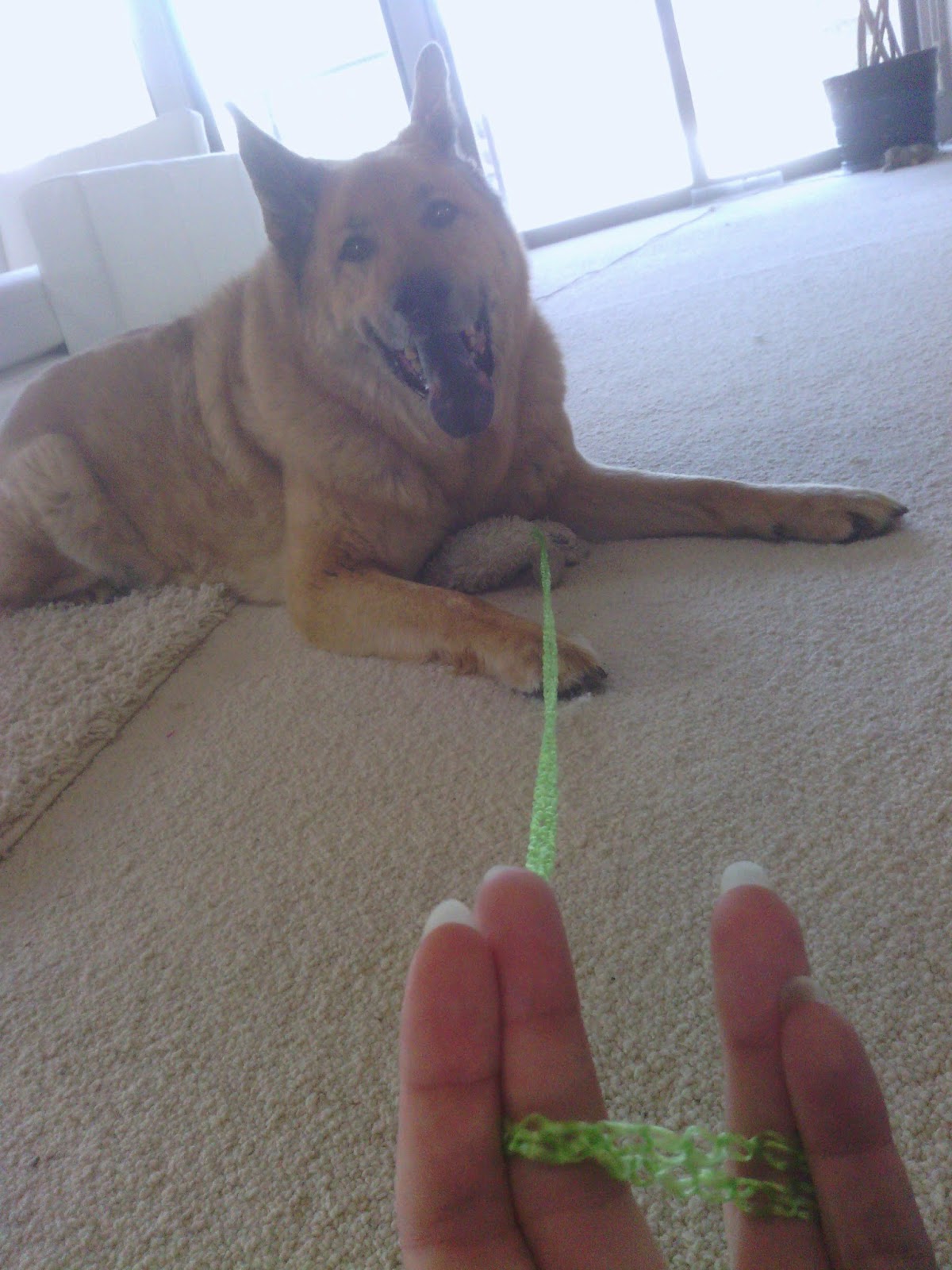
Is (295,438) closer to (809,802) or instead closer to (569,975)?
(809,802)

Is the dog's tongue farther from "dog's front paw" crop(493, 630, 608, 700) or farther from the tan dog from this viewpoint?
"dog's front paw" crop(493, 630, 608, 700)

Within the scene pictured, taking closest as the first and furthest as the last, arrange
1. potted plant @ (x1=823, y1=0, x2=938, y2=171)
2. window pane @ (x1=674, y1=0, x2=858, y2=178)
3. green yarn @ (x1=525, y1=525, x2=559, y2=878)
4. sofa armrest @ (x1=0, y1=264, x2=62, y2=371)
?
1. green yarn @ (x1=525, y1=525, x2=559, y2=878)
2. sofa armrest @ (x1=0, y1=264, x2=62, y2=371)
3. potted plant @ (x1=823, y1=0, x2=938, y2=171)
4. window pane @ (x1=674, y1=0, x2=858, y2=178)

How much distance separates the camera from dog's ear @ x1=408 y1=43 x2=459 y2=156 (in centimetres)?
149

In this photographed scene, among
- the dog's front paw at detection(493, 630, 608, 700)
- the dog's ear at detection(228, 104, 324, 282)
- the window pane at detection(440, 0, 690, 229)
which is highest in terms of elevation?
the window pane at detection(440, 0, 690, 229)

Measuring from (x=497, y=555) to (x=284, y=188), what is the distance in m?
0.65

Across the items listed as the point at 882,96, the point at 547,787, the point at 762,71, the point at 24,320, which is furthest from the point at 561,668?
the point at 762,71

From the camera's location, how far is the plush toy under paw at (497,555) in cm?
141

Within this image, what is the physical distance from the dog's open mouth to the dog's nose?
0.02 meters

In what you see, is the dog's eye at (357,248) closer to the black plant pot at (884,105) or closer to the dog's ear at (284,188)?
the dog's ear at (284,188)

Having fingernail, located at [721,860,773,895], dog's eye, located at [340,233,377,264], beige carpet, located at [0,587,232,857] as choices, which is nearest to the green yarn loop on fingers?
fingernail, located at [721,860,773,895]

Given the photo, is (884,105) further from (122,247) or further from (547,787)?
(547,787)

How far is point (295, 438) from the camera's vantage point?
4.99 ft

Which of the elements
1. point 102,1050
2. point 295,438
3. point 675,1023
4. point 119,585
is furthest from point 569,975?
point 119,585

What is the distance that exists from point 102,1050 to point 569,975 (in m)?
0.52
